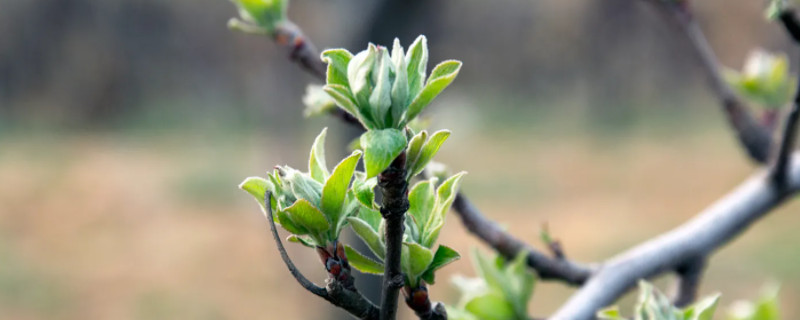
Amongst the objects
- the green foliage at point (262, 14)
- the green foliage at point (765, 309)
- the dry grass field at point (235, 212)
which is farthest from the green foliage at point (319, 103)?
the dry grass field at point (235, 212)

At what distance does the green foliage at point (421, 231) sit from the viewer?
0.32 m

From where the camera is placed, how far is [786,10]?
438 millimetres

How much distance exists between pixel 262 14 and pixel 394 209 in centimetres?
36

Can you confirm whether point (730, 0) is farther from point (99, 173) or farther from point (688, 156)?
point (99, 173)

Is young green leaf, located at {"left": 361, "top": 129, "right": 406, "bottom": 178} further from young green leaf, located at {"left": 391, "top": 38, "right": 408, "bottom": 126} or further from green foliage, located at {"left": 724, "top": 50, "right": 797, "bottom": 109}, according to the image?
green foliage, located at {"left": 724, "top": 50, "right": 797, "bottom": 109}

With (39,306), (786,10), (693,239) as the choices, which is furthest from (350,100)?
(39,306)

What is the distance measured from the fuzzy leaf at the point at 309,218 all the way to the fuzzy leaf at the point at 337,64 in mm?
51

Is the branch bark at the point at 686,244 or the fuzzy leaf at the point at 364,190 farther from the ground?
the branch bark at the point at 686,244

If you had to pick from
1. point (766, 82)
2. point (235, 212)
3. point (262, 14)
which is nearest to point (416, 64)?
point (262, 14)

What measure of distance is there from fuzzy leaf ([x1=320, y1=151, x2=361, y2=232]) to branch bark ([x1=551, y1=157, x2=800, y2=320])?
0.31m

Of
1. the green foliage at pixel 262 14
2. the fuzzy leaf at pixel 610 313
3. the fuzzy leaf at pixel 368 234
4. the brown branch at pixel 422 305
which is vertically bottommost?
the fuzzy leaf at pixel 610 313

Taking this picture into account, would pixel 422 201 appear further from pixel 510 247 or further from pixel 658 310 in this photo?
pixel 510 247

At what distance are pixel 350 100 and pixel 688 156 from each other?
5.20 m

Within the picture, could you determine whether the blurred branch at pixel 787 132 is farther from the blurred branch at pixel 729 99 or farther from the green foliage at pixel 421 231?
the green foliage at pixel 421 231
